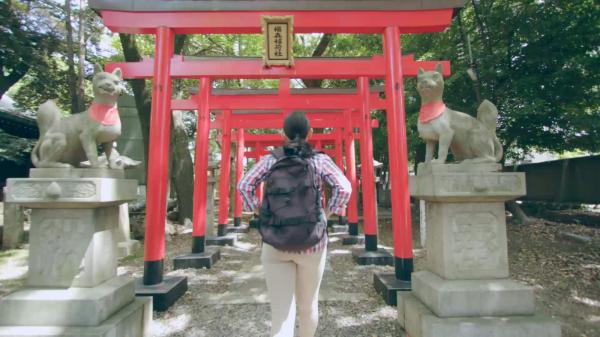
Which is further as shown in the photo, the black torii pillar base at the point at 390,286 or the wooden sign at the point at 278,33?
the wooden sign at the point at 278,33

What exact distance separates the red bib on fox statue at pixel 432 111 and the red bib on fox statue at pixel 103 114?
3.16 meters

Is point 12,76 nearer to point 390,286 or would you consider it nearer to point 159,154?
point 159,154

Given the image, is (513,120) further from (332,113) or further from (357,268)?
(357,268)

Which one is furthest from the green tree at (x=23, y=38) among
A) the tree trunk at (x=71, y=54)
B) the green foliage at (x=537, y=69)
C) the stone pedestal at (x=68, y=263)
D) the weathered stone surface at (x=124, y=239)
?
the green foliage at (x=537, y=69)

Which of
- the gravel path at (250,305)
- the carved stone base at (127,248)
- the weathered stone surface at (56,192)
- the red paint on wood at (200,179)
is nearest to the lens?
the weathered stone surface at (56,192)

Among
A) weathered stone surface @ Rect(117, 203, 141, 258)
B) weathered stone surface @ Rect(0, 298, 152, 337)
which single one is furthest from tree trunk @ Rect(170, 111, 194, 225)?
weathered stone surface @ Rect(0, 298, 152, 337)

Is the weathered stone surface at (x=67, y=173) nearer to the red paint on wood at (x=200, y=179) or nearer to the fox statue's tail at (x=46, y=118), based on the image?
the fox statue's tail at (x=46, y=118)

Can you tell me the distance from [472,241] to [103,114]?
12.1 feet

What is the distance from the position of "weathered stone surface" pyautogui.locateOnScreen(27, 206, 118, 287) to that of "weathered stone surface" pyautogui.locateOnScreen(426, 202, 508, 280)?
3.04 meters

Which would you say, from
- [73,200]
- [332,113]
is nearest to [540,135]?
[332,113]

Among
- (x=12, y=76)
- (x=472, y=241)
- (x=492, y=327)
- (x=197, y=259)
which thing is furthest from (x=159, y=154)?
(x=12, y=76)

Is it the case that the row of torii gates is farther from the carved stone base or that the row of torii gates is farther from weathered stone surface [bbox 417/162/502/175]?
the carved stone base

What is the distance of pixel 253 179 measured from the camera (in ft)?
7.11

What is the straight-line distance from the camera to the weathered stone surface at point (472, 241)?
2.88 m
